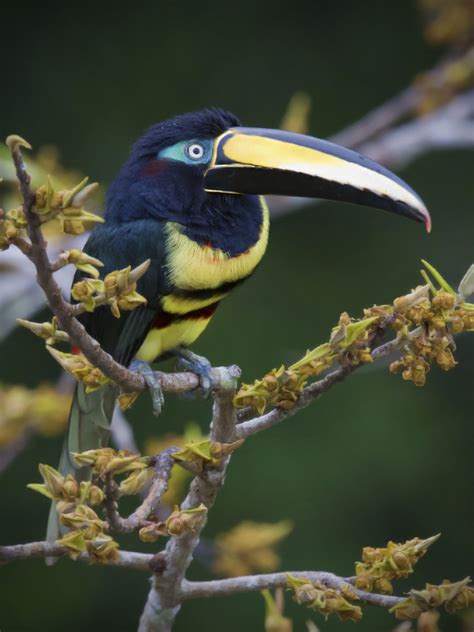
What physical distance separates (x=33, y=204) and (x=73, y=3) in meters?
3.41

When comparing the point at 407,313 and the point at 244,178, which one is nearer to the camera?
the point at 407,313

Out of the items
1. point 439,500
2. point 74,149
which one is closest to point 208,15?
point 74,149

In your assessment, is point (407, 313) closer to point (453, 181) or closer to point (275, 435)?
point (275, 435)

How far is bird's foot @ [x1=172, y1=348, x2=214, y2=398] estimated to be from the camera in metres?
1.75

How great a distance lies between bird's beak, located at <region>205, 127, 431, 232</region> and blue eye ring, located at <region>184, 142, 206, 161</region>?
29 millimetres

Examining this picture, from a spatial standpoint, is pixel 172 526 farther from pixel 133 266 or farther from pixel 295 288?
pixel 295 288

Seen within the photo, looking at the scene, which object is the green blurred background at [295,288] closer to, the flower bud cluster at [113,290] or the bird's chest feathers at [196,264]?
the bird's chest feathers at [196,264]

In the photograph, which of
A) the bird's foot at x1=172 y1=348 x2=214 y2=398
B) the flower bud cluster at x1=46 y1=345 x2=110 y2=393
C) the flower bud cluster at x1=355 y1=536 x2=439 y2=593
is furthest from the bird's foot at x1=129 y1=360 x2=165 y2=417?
the flower bud cluster at x1=355 y1=536 x2=439 y2=593

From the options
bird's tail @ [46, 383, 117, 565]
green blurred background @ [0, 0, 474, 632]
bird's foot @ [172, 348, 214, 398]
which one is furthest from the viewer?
green blurred background @ [0, 0, 474, 632]

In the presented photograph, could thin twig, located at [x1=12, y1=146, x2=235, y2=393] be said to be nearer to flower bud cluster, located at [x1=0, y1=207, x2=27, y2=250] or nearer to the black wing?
flower bud cluster, located at [x1=0, y1=207, x2=27, y2=250]

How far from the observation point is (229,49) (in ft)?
14.5

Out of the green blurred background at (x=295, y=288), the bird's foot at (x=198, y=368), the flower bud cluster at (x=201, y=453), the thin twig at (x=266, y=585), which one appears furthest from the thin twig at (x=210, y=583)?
the green blurred background at (x=295, y=288)

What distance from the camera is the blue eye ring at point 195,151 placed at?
2.11 m

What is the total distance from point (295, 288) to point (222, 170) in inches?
79.6
